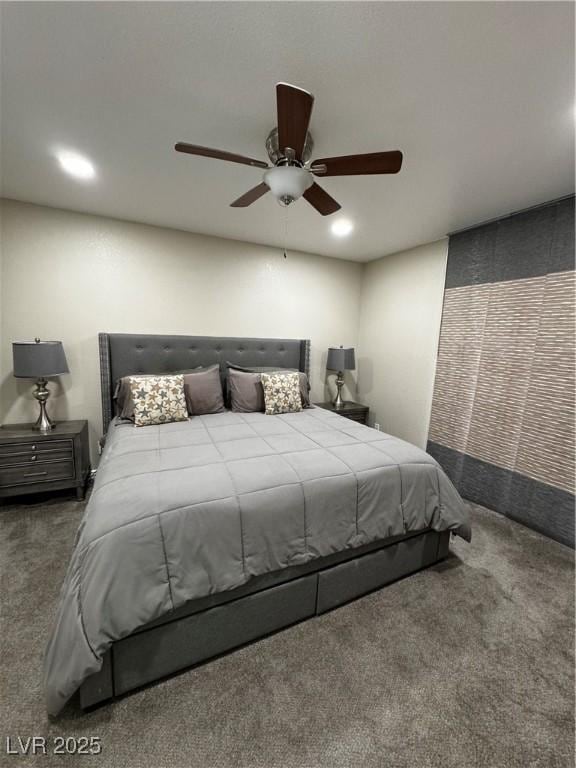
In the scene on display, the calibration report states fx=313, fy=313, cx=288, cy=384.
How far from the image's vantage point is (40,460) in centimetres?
254

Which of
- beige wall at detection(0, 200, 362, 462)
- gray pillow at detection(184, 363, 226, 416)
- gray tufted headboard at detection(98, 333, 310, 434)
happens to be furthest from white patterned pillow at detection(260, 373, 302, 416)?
beige wall at detection(0, 200, 362, 462)

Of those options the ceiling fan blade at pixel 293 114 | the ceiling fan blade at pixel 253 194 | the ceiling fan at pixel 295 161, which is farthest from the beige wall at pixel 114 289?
the ceiling fan blade at pixel 293 114

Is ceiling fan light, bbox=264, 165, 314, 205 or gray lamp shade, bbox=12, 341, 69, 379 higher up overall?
ceiling fan light, bbox=264, 165, 314, 205

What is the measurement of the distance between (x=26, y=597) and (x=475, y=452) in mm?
3445

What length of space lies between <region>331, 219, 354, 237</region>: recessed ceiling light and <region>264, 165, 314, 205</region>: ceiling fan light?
4.55 feet

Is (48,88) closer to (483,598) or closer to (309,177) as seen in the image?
(309,177)

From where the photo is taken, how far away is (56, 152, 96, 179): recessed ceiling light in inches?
76.5

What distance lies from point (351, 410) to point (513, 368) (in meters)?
1.75

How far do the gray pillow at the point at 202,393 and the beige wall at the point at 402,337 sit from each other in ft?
7.00

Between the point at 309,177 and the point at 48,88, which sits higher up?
the point at 48,88

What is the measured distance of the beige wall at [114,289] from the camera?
2.73 meters

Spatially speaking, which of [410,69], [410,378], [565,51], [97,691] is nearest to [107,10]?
[410,69]

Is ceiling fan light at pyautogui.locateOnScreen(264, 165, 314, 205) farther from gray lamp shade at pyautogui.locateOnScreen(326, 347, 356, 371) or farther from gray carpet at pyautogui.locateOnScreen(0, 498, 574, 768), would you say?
gray lamp shade at pyautogui.locateOnScreen(326, 347, 356, 371)

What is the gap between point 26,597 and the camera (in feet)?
5.62
